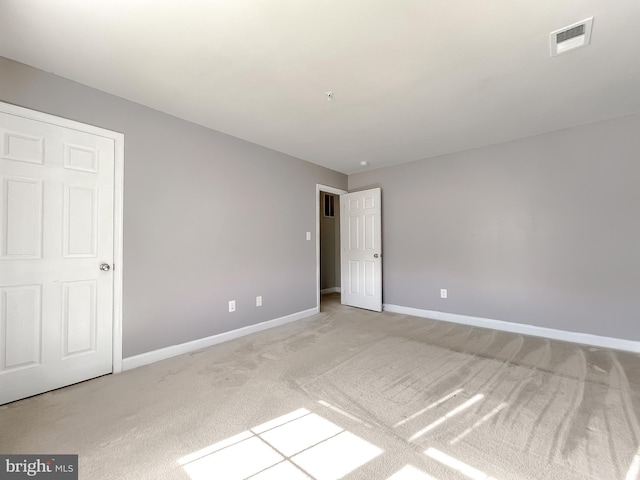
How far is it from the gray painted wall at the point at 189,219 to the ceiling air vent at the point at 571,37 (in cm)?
294

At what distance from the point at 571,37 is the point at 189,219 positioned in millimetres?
3354

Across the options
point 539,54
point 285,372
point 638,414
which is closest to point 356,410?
point 285,372

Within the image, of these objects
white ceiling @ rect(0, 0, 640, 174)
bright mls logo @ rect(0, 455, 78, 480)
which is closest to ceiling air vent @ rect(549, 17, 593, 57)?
white ceiling @ rect(0, 0, 640, 174)

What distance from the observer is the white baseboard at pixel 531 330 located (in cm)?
284

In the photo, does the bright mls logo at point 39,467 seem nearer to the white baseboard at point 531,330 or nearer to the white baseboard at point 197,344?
the white baseboard at point 197,344

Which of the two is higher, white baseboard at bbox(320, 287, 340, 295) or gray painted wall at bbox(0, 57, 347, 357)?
gray painted wall at bbox(0, 57, 347, 357)

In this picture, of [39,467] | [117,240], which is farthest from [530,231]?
[39,467]

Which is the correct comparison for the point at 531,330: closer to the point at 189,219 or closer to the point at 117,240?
the point at 189,219

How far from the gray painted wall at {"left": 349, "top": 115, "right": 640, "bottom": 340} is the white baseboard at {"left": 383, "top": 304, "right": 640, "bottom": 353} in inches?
2.5

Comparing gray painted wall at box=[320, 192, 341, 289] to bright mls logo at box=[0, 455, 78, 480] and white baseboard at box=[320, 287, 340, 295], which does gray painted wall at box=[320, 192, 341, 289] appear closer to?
white baseboard at box=[320, 287, 340, 295]

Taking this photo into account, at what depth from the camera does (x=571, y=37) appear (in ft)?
5.69

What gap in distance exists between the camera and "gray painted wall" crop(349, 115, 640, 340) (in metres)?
2.87

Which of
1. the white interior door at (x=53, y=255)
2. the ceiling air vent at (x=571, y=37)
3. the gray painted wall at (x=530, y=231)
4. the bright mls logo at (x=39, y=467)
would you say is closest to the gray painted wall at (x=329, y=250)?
the gray painted wall at (x=530, y=231)

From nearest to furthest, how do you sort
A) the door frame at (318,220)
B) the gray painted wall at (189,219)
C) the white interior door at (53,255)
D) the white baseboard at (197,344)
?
the white interior door at (53,255), the gray painted wall at (189,219), the white baseboard at (197,344), the door frame at (318,220)
